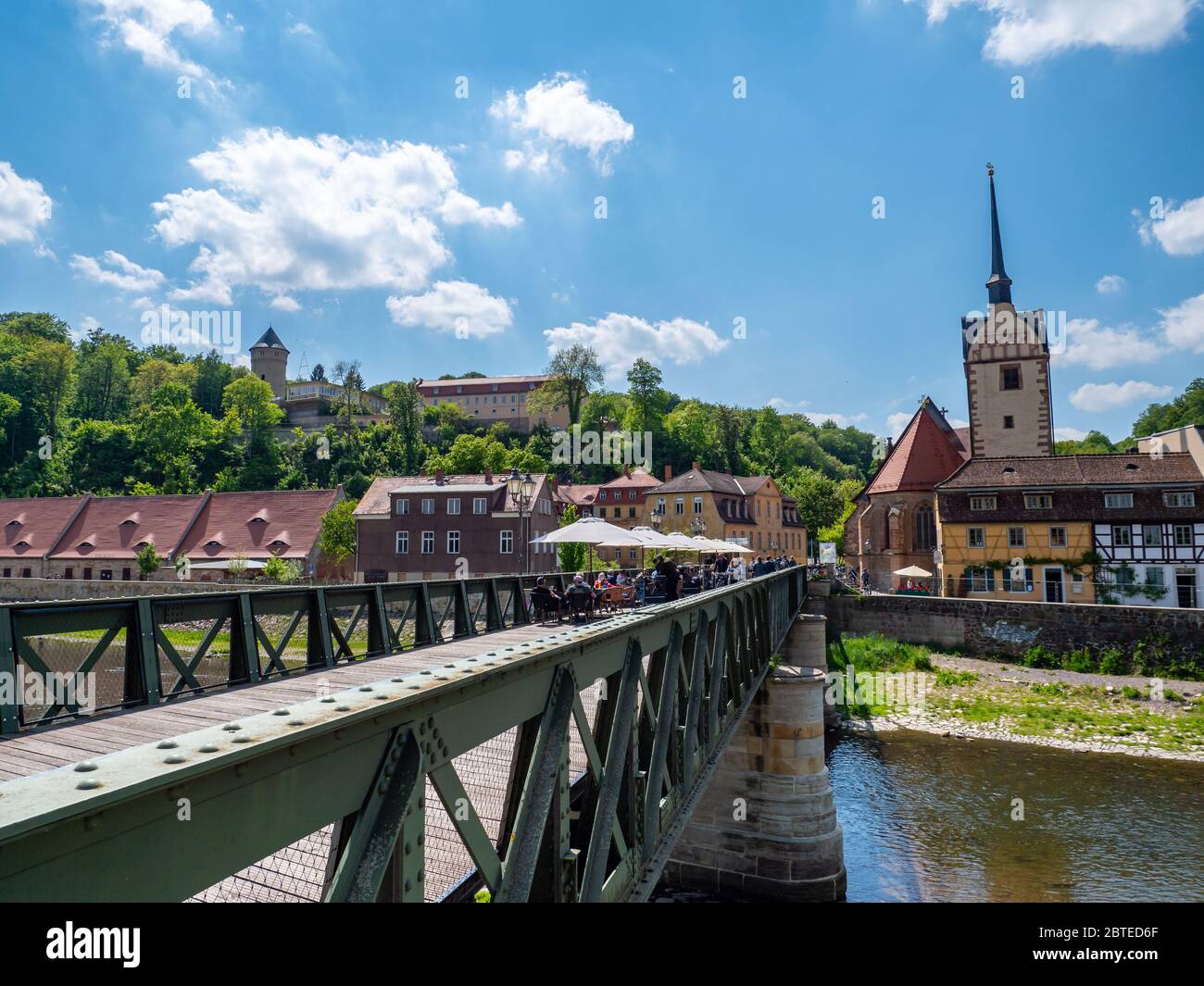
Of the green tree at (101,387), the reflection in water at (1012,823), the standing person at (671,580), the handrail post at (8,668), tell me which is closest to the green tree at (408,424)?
the green tree at (101,387)

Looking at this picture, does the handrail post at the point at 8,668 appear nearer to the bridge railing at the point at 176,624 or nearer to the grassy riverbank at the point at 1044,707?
the bridge railing at the point at 176,624

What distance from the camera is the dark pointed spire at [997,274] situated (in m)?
65.1

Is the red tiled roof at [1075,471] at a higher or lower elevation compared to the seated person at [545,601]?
higher

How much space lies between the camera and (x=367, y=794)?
9.62ft

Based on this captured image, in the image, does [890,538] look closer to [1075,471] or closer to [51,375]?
[1075,471]

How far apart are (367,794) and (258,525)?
61163 millimetres

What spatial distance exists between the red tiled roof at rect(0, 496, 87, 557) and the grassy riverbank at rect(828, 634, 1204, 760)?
60.0 meters

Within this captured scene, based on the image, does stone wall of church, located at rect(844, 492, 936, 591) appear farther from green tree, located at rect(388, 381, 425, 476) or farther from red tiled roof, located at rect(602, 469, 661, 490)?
green tree, located at rect(388, 381, 425, 476)

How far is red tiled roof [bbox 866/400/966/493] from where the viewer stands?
55.0m

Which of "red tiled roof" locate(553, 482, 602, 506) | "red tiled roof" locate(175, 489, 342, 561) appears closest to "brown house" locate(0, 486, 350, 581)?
"red tiled roof" locate(175, 489, 342, 561)

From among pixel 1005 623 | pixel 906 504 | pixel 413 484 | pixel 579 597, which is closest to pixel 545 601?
pixel 579 597

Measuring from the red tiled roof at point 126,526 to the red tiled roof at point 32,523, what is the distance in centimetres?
117
